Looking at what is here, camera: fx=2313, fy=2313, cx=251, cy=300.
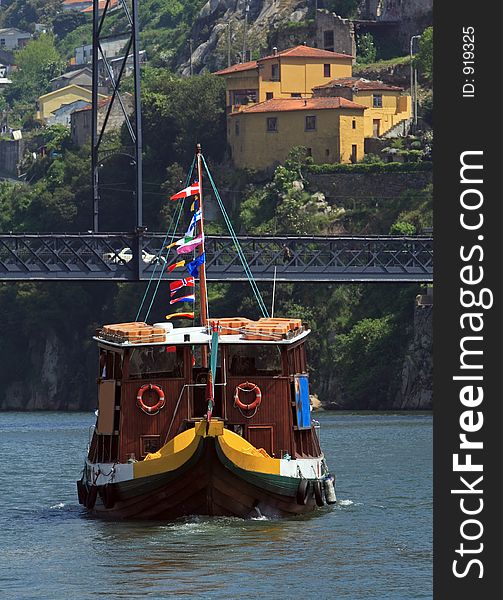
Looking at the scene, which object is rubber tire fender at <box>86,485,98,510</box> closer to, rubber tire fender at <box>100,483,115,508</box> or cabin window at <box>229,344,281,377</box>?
rubber tire fender at <box>100,483,115,508</box>

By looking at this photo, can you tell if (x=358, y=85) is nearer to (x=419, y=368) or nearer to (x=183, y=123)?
(x=183, y=123)

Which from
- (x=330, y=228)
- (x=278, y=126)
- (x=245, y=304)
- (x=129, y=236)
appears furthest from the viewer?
(x=278, y=126)

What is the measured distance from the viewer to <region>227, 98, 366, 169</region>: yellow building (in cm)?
17862

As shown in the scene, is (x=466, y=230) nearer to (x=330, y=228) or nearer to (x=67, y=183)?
(x=330, y=228)

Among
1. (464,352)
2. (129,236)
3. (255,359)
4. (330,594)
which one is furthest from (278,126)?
(464,352)

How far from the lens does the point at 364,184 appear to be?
170000mm

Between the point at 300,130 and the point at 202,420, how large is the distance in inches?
4918

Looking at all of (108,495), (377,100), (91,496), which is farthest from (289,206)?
(108,495)

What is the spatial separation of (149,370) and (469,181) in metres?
25.5

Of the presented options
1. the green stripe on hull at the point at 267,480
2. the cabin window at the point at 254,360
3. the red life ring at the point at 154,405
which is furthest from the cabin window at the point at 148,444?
the green stripe on hull at the point at 267,480

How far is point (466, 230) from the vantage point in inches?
A: 1367

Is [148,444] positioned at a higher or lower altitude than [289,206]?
lower

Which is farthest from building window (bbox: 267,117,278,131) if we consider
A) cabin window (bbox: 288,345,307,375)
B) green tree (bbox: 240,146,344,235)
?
cabin window (bbox: 288,345,307,375)

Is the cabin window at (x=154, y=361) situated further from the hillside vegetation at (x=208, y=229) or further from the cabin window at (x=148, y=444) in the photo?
the hillside vegetation at (x=208, y=229)
